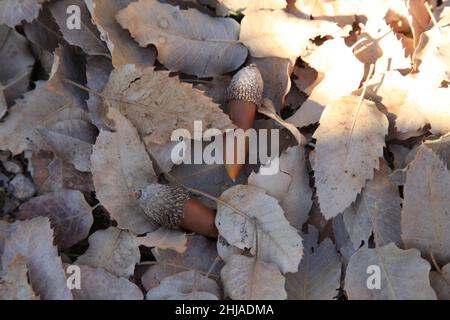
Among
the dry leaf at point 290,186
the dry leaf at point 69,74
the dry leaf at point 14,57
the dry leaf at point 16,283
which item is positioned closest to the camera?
the dry leaf at point 16,283

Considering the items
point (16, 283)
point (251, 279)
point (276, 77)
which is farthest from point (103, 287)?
point (276, 77)

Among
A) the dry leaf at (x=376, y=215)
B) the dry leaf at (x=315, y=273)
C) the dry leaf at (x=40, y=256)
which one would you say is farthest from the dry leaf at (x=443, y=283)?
the dry leaf at (x=40, y=256)

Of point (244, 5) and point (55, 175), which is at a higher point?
point (244, 5)

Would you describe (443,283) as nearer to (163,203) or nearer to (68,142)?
(163,203)

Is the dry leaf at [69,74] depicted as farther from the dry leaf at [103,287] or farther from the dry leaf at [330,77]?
the dry leaf at [330,77]

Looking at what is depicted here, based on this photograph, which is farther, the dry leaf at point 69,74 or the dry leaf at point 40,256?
the dry leaf at point 69,74
